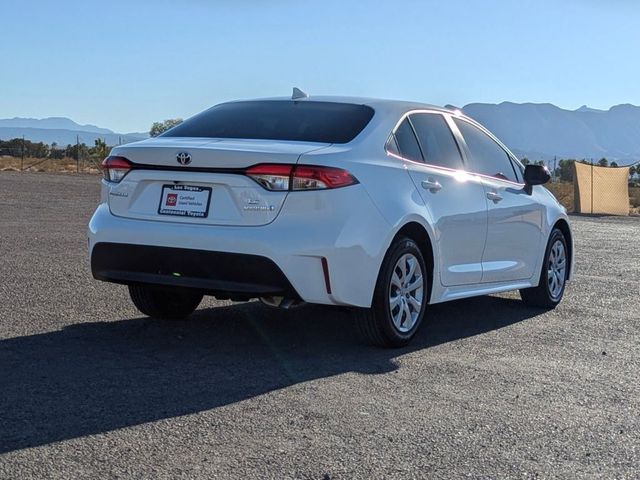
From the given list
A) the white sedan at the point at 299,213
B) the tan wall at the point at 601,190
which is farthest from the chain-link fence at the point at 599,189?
the white sedan at the point at 299,213

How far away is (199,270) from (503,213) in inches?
118

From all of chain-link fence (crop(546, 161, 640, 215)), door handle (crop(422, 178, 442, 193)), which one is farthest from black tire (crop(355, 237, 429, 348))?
chain-link fence (crop(546, 161, 640, 215))

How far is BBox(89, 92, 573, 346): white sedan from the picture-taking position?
249 inches

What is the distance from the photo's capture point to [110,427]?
184 inches

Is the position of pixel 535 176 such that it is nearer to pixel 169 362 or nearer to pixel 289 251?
pixel 289 251

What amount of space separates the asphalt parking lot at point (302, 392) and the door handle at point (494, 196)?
978 millimetres

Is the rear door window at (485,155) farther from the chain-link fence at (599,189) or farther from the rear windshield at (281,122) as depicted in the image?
the chain-link fence at (599,189)

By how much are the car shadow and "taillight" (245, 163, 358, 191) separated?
3.45 feet

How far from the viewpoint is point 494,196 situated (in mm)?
8367

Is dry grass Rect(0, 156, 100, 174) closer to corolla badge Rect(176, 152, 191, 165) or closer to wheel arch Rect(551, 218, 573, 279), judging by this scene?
wheel arch Rect(551, 218, 573, 279)

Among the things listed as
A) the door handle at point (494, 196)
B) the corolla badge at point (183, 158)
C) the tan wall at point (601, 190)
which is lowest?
the tan wall at point (601, 190)

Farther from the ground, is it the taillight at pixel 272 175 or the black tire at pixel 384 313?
the taillight at pixel 272 175

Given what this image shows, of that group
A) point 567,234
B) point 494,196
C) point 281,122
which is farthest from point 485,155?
point 281,122

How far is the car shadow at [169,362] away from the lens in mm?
4910
